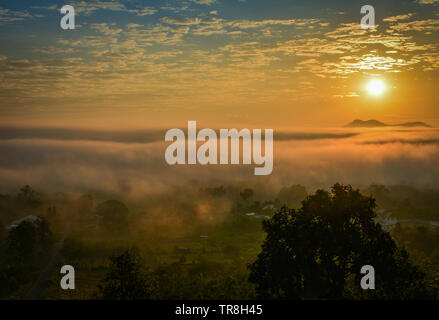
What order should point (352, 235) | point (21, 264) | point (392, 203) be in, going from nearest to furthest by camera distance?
point (352, 235) < point (21, 264) < point (392, 203)

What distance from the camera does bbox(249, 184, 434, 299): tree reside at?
1150 inches

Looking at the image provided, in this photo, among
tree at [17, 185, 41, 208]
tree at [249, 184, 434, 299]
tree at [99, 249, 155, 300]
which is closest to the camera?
tree at [249, 184, 434, 299]

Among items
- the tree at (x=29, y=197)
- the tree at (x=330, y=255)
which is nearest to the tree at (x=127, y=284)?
the tree at (x=330, y=255)

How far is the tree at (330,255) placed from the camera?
95.9 feet

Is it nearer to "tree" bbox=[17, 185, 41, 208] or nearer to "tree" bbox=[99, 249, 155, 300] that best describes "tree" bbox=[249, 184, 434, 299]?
"tree" bbox=[99, 249, 155, 300]

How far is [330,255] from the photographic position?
29.5 metres

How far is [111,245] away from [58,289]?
31.4 m

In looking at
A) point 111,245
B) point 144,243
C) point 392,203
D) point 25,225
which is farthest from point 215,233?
point 392,203

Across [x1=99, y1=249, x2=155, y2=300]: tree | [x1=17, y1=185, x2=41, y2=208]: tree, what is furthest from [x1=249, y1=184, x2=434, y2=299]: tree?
[x1=17, y1=185, x2=41, y2=208]: tree

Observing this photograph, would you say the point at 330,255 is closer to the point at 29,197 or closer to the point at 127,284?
the point at 127,284

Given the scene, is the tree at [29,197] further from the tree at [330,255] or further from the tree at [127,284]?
the tree at [330,255]
